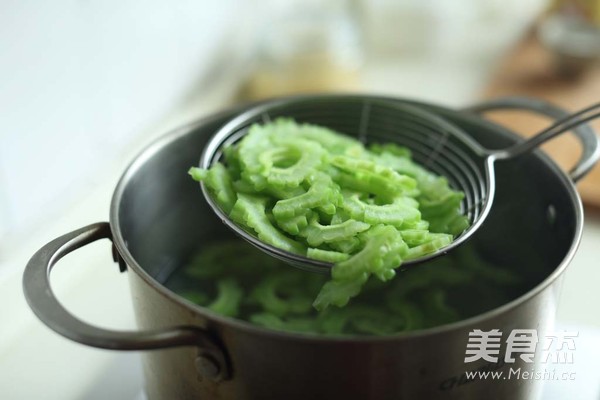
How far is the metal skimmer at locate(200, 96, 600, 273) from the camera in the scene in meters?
0.79

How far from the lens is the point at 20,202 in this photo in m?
→ 0.85

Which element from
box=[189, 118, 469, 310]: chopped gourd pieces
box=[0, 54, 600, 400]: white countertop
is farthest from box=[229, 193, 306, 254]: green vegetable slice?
box=[0, 54, 600, 400]: white countertop

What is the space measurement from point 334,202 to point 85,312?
360 millimetres

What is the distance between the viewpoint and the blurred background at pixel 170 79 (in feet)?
2.69

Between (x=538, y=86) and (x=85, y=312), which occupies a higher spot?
(x=538, y=86)

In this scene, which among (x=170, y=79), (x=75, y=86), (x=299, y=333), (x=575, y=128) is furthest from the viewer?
(x=170, y=79)

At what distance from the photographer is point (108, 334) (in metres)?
0.52

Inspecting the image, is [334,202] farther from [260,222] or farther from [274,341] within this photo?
[274,341]

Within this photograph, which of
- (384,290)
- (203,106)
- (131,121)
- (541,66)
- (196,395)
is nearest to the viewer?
(196,395)

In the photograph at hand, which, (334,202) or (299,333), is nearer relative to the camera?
(299,333)

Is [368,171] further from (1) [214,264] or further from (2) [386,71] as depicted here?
(2) [386,71]

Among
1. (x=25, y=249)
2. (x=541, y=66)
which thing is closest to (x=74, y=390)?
(x=25, y=249)

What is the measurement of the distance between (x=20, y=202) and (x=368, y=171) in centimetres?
41

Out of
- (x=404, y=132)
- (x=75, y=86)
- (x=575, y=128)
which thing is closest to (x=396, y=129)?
(x=404, y=132)
